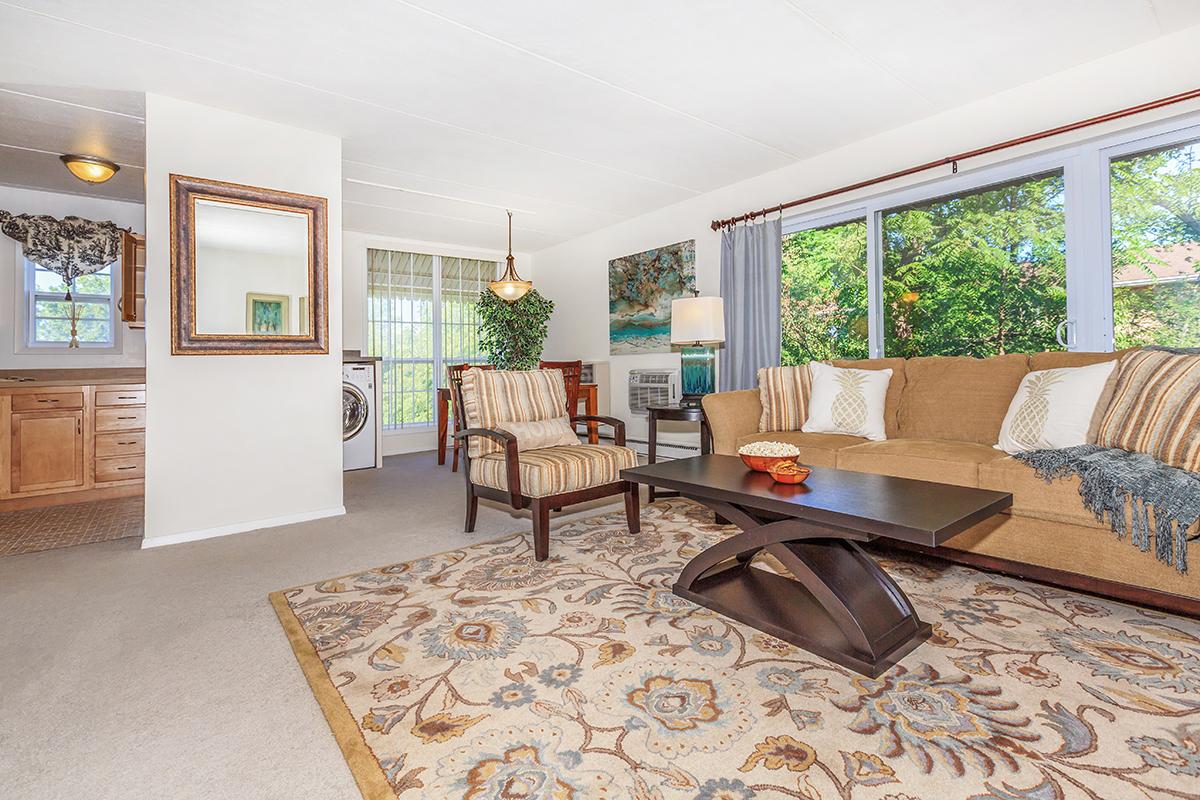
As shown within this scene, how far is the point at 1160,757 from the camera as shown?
1.28 m

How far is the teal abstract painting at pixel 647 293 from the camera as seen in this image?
17.2ft

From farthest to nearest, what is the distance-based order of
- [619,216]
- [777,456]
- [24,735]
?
[619,216]
[777,456]
[24,735]

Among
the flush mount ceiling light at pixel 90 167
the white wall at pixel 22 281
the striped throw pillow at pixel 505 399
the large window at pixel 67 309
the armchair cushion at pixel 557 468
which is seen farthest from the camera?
the large window at pixel 67 309

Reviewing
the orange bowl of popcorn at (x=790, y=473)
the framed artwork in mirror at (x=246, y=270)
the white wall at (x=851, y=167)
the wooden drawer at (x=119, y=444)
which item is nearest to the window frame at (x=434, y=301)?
the white wall at (x=851, y=167)

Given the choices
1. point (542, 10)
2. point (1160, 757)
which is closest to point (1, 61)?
point (542, 10)

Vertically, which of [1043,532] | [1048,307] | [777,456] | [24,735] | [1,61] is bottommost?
[24,735]

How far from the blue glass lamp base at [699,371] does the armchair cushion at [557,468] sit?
1826mm

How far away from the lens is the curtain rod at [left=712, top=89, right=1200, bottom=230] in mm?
2670

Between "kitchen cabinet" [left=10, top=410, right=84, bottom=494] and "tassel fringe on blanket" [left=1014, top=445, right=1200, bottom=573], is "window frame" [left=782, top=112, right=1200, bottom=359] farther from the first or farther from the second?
"kitchen cabinet" [left=10, top=410, right=84, bottom=494]

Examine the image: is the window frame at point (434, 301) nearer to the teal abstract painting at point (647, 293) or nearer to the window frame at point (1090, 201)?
the teal abstract painting at point (647, 293)

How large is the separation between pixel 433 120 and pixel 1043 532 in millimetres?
3762

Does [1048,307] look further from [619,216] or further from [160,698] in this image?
[160,698]

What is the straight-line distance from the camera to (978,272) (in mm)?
3496

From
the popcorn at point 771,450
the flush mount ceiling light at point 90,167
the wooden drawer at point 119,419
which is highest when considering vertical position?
the flush mount ceiling light at point 90,167
